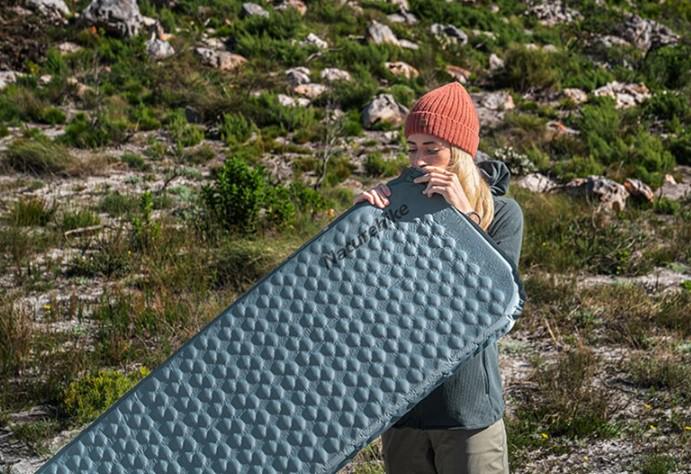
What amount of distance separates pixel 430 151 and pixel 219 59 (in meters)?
12.0

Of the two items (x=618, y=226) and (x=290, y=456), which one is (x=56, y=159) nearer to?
(x=618, y=226)

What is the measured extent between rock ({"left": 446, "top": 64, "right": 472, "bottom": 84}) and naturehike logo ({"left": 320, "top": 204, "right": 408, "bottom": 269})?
12.5 m

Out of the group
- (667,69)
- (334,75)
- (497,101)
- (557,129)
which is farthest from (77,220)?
(667,69)

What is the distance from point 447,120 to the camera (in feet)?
7.81

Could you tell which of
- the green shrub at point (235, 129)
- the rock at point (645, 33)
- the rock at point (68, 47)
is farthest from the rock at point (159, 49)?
the rock at point (645, 33)

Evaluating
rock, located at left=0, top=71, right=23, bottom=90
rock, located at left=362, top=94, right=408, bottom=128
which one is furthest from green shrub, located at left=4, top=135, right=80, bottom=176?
rock, located at left=362, top=94, right=408, bottom=128

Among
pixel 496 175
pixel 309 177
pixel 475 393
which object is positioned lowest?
pixel 309 177

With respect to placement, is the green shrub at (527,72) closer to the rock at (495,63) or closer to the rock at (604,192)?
the rock at (495,63)

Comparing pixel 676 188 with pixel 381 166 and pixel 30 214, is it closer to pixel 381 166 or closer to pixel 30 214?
pixel 381 166

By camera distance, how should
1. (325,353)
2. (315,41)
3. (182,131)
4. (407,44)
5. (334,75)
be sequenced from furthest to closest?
(407,44)
(315,41)
(334,75)
(182,131)
(325,353)

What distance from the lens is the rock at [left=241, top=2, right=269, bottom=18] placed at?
52.7 feet

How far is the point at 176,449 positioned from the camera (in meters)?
2.18

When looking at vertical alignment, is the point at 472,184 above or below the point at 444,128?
below

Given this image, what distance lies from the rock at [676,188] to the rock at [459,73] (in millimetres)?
4473
